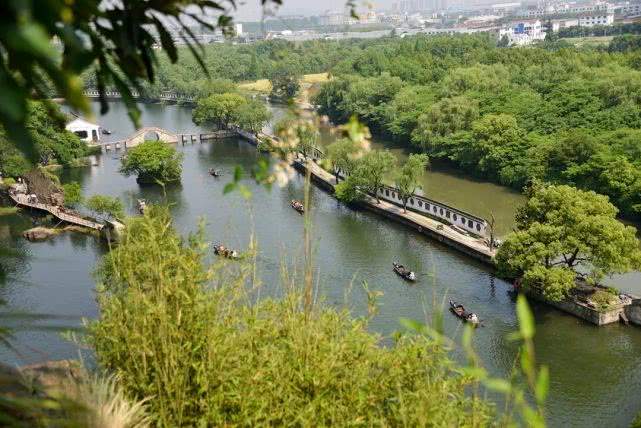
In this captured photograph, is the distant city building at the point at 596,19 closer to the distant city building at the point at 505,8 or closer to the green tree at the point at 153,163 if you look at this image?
the distant city building at the point at 505,8

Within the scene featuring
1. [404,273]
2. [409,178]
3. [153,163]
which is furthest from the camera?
[153,163]

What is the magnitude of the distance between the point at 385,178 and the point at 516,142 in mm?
3787

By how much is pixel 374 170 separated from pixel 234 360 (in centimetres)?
1163

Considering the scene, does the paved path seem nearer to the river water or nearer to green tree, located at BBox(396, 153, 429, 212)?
the river water

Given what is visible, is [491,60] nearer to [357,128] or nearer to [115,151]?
[115,151]

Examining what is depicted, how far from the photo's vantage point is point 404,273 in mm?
10242

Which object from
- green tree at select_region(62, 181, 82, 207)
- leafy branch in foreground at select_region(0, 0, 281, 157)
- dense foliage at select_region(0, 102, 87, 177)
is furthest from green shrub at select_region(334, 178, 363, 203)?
leafy branch in foreground at select_region(0, 0, 281, 157)

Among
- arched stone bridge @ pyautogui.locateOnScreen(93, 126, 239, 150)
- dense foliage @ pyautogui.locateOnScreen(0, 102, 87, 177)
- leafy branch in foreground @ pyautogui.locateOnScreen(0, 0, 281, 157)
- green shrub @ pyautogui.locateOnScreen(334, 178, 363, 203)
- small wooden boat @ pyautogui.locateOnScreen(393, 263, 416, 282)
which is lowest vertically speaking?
small wooden boat @ pyautogui.locateOnScreen(393, 263, 416, 282)

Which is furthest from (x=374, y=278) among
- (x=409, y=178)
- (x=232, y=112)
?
(x=232, y=112)

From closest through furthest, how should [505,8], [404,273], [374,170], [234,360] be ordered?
[234,360] < [404,273] < [374,170] < [505,8]

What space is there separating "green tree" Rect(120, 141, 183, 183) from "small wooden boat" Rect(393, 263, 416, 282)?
756 centimetres

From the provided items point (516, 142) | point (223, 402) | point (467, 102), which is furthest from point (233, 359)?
point (467, 102)

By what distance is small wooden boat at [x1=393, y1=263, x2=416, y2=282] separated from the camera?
10127mm

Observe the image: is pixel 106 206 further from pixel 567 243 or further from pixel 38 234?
pixel 567 243
